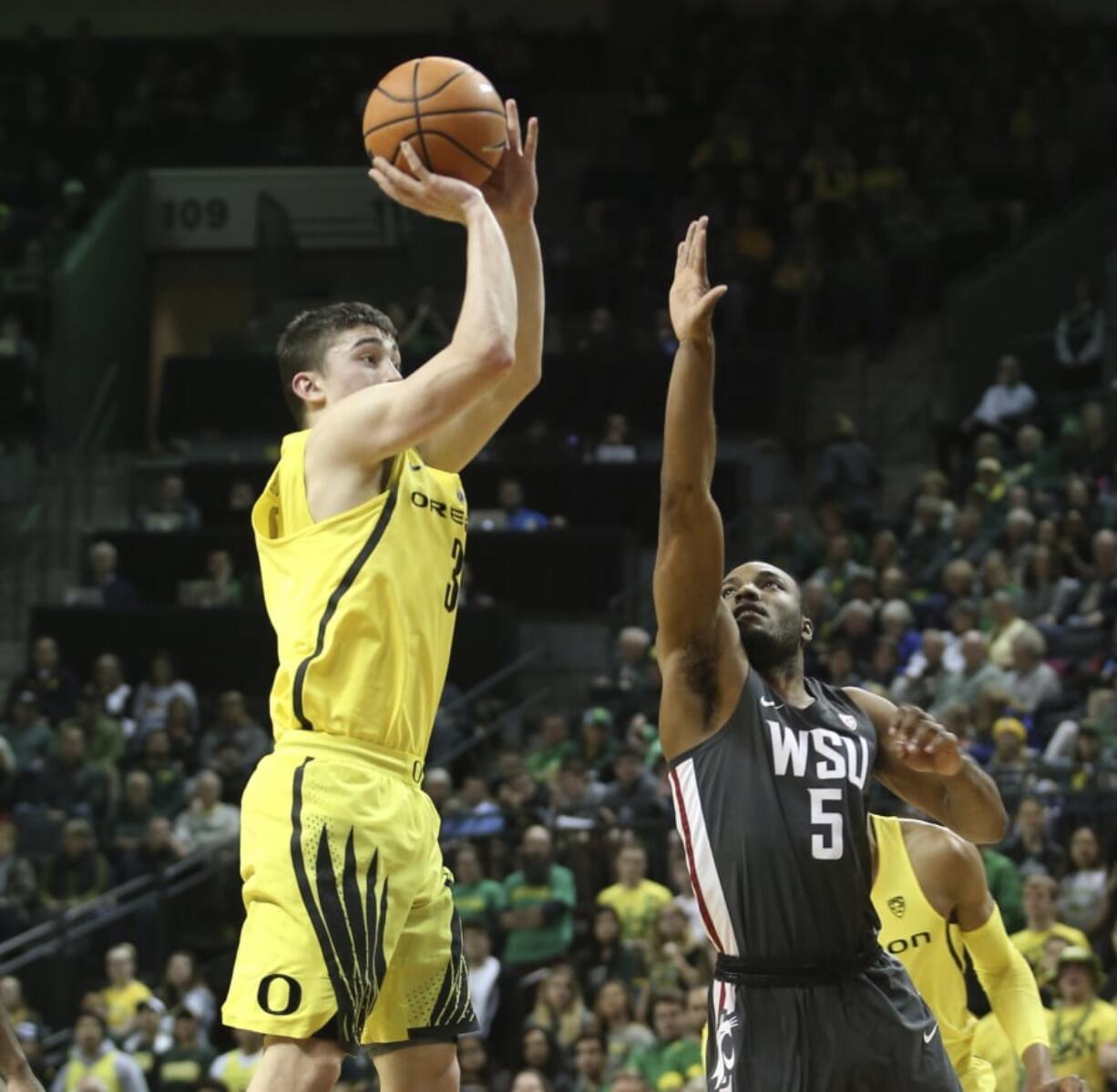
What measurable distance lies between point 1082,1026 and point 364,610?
6.67 metres

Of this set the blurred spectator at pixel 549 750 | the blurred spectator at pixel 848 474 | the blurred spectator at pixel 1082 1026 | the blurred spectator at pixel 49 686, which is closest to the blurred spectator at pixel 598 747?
the blurred spectator at pixel 549 750

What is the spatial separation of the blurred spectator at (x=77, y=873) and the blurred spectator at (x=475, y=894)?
3.29m

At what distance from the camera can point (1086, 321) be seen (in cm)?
2025

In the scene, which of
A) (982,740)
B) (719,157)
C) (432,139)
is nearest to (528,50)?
(719,157)

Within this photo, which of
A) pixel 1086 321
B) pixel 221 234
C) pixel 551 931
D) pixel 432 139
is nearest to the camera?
pixel 432 139

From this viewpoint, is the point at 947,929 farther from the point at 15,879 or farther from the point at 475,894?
the point at 15,879

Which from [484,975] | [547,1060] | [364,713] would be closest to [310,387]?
[364,713]

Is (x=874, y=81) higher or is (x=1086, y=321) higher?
(x=874, y=81)

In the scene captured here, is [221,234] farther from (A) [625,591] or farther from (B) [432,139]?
(B) [432,139]

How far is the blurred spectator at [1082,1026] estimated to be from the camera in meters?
10.7

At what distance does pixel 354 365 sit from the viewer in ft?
17.9

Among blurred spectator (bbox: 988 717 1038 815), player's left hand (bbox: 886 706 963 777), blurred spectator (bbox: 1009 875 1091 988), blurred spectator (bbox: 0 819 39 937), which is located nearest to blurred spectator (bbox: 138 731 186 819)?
blurred spectator (bbox: 0 819 39 937)

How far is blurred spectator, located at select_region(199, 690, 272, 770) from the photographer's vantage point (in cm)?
1722

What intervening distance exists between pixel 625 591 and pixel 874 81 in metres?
7.96
